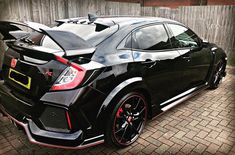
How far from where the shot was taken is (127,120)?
2.75m

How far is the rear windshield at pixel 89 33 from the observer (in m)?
2.44

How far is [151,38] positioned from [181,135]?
1.50m

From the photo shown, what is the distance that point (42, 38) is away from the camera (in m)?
2.55

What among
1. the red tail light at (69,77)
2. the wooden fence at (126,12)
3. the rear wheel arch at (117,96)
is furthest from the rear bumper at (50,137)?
the wooden fence at (126,12)

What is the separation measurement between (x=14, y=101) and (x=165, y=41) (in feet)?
7.44

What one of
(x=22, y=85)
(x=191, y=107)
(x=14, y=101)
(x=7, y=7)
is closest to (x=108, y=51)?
(x=22, y=85)

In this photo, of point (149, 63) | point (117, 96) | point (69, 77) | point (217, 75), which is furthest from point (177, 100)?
point (69, 77)

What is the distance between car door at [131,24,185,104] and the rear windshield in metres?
0.36

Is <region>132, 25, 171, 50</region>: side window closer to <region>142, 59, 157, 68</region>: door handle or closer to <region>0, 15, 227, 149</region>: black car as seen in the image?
<region>0, 15, 227, 149</region>: black car

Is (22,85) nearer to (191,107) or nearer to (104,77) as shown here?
(104,77)

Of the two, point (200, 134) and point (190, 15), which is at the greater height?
point (190, 15)

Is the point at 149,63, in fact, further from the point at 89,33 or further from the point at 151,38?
the point at 89,33

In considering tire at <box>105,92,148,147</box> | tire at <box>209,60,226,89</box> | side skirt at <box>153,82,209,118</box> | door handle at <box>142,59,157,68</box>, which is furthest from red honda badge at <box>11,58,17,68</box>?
tire at <box>209,60,226,89</box>

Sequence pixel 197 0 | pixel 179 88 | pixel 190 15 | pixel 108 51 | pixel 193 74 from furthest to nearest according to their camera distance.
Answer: pixel 197 0
pixel 190 15
pixel 193 74
pixel 179 88
pixel 108 51
